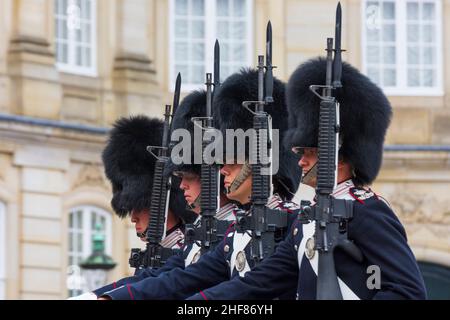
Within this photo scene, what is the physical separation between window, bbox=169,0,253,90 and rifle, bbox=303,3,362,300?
645 inches

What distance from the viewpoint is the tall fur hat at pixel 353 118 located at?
961 cm

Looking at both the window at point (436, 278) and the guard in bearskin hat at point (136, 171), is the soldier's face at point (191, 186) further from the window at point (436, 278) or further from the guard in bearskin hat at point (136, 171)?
the window at point (436, 278)

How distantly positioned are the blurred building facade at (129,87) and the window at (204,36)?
2 centimetres

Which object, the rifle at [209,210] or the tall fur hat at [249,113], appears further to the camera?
the rifle at [209,210]

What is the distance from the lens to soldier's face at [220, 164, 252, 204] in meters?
10.8

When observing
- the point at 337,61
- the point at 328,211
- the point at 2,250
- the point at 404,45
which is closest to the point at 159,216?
the point at 337,61

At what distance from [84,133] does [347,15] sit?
4239 mm

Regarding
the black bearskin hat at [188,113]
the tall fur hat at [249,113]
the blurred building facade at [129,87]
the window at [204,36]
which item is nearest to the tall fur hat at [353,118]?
the tall fur hat at [249,113]

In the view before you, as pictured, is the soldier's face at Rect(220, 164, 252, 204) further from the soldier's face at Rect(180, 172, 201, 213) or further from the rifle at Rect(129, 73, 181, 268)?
the rifle at Rect(129, 73, 181, 268)

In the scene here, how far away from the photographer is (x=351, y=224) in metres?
9.24

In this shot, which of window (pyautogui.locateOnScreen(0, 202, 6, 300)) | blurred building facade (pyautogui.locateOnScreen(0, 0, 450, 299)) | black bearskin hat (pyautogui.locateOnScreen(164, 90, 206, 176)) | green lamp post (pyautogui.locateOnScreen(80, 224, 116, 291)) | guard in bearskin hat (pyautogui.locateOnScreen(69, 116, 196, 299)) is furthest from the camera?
blurred building facade (pyautogui.locateOnScreen(0, 0, 450, 299))

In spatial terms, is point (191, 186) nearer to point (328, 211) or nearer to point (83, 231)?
point (328, 211)

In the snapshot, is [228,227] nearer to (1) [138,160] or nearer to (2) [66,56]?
(1) [138,160]

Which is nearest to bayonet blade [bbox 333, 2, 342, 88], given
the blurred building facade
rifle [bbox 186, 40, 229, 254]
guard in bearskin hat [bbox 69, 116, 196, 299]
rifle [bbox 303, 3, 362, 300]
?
rifle [bbox 303, 3, 362, 300]
